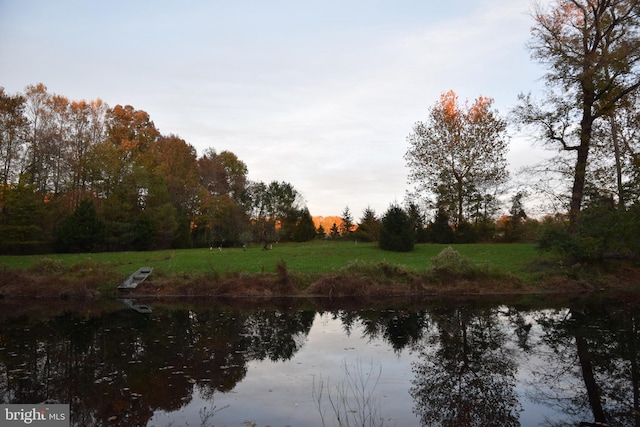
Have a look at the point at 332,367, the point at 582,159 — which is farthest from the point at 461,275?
the point at 332,367

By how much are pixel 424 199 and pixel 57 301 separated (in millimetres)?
30551

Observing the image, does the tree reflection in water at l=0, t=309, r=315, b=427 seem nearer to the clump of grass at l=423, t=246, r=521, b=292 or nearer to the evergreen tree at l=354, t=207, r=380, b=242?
the clump of grass at l=423, t=246, r=521, b=292

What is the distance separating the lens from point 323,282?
22.1 m

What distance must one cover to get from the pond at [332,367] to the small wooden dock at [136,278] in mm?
6022

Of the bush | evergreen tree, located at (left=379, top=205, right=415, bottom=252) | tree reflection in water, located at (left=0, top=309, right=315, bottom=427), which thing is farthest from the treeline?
the bush

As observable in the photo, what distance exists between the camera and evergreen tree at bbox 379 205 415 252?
3384cm

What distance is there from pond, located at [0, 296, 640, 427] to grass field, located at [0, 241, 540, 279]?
28.2 ft

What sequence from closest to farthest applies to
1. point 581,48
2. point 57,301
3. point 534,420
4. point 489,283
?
point 534,420 → point 57,301 → point 489,283 → point 581,48

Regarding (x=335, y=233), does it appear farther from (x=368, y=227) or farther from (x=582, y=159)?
(x=582, y=159)

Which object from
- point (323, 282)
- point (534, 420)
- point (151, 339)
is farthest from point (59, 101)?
point (534, 420)

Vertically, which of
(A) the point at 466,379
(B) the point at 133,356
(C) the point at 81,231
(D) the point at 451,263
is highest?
(C) the point at 81,231

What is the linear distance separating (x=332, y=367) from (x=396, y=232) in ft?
83.1

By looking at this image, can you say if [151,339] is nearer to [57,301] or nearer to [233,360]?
[233,360]

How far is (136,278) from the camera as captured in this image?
2359 cm
